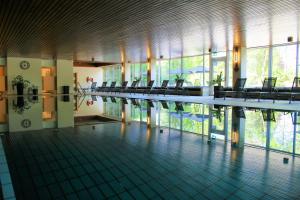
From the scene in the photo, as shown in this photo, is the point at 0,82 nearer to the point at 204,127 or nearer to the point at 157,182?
the point at 204,127

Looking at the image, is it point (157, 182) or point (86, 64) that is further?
point (86, 64)

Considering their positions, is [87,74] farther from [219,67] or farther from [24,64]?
[219,67]

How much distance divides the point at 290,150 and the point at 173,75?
16217 millimetres

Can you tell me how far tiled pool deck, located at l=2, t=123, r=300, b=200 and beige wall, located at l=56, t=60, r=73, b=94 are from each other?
15.3m

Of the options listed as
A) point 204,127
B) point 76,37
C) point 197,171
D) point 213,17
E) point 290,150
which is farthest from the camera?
point 76,37

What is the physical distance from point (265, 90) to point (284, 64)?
2.97m

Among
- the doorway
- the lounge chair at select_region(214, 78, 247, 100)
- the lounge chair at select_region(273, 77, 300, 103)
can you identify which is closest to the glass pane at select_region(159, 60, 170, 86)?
the lounge chair at select_region(214, 78, 247, 100)

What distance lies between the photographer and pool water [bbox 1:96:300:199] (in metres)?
2.33

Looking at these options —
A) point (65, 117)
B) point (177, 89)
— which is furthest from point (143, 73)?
point (65, 117)

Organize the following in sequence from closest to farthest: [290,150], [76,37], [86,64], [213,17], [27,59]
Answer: [290,150], [213,17], [76,37], [27,59], [86,64]

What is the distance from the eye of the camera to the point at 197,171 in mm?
2824

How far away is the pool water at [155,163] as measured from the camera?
7.64ft

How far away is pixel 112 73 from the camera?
26969 mm

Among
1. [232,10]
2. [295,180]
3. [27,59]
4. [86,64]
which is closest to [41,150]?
[295,180]
